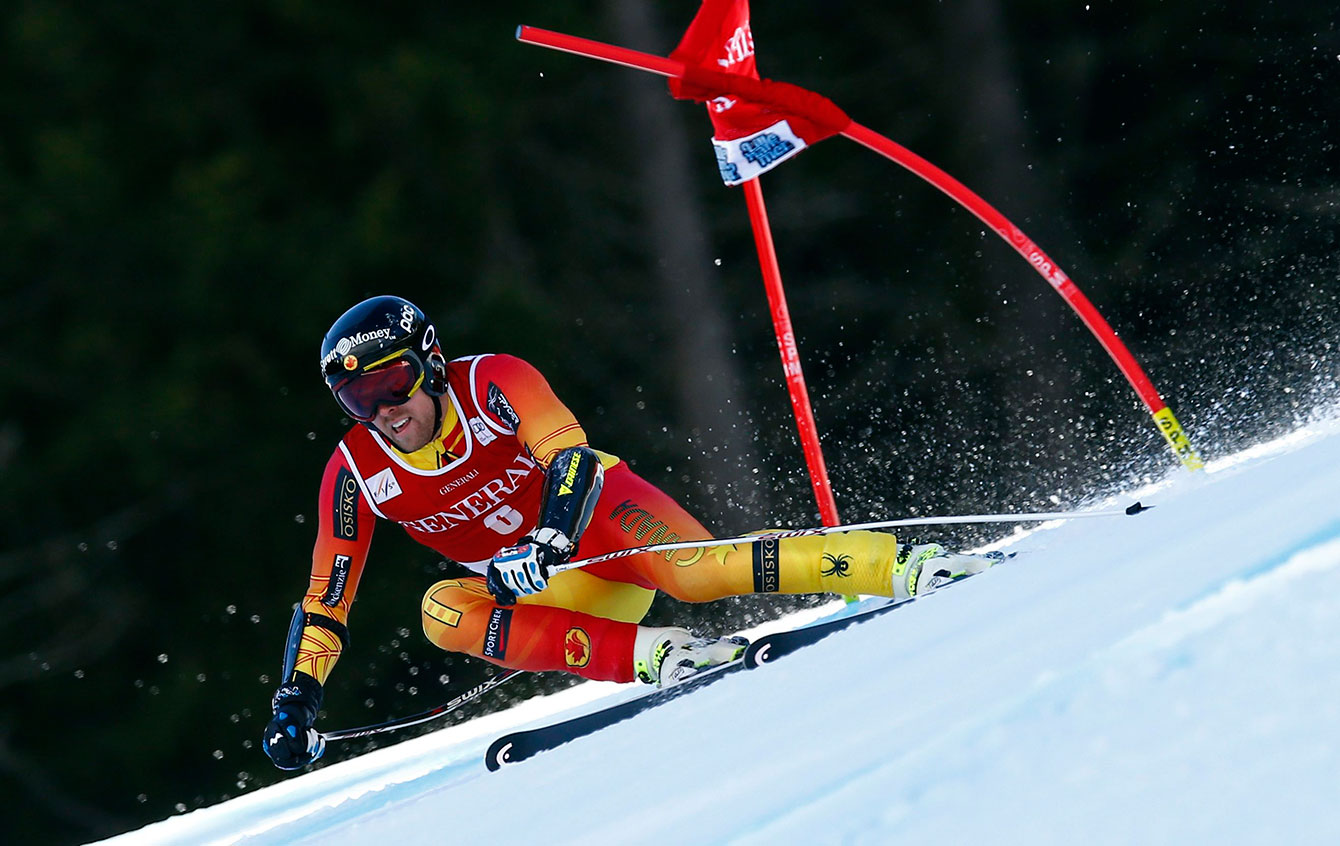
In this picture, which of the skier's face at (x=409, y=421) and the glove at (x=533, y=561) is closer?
the glove at (x=533, y=561)

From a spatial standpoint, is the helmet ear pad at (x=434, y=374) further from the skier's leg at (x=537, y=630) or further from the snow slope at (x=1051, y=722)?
the snow slope at (x=1051, y=722)

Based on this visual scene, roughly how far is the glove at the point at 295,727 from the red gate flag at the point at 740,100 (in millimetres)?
1766

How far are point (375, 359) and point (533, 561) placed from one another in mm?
682

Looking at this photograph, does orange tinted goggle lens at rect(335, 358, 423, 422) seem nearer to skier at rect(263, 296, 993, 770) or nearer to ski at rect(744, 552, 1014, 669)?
skier at rect(263, 296, 993, 770)

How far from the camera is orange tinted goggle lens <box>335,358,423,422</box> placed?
4316 mm

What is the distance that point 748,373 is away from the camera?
1200 centimetres

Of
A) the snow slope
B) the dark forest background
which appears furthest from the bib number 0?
the dark forest background

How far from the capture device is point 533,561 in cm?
409

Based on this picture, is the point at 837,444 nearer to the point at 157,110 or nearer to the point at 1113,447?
the point at 1113,447

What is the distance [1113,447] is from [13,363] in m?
7.17

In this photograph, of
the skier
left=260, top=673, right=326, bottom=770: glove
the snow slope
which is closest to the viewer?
the snow slope

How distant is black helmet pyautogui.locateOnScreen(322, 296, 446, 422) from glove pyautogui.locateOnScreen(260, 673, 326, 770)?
0.73 metres

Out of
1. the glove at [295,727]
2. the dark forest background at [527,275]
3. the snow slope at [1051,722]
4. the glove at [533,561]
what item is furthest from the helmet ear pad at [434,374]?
the dark forest background at [527,275]

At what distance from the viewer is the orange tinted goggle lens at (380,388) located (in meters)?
4.32
